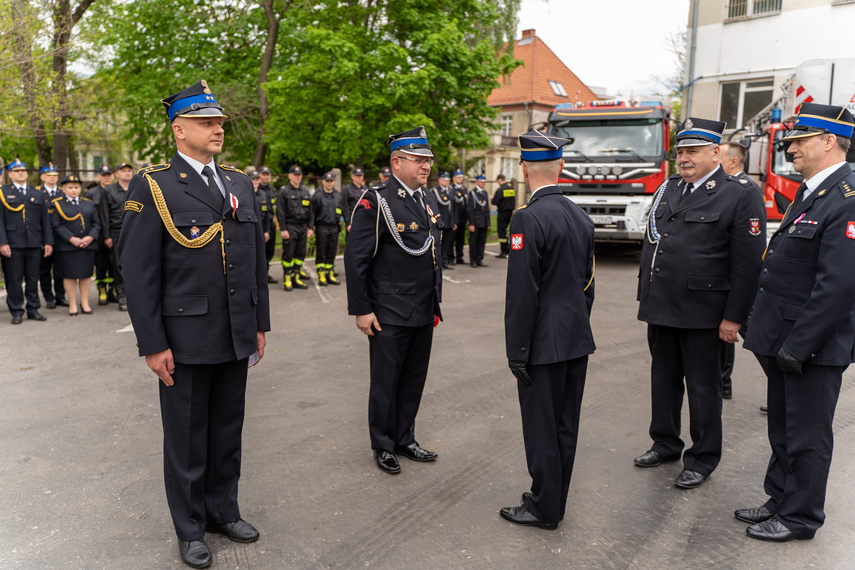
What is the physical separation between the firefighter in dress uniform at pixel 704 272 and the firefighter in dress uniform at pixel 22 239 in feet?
25.9

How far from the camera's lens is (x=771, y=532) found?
3.53 m

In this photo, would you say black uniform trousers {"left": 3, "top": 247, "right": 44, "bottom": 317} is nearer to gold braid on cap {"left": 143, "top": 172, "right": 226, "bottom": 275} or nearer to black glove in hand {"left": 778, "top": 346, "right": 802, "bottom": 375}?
gold braid on cap {"left": 143, "top": 172, "right": 226, "bottom": 275}

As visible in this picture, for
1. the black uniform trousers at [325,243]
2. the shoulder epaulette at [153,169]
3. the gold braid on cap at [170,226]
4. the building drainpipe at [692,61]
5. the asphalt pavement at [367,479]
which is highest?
the building drainpipe at [692,61]

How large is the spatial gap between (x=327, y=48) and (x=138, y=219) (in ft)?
51.7

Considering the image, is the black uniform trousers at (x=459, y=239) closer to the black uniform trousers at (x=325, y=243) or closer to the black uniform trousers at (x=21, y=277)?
the black uniform trousers at (x=325, y=243)

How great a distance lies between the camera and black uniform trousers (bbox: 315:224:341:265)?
1185cm

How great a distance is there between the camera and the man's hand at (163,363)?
3152 mm

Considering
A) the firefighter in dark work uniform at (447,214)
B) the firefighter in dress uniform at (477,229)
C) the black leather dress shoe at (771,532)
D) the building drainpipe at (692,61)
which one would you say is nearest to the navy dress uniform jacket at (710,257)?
the black leather dress shoe at (771,532)

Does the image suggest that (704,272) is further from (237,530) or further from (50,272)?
(50,272)

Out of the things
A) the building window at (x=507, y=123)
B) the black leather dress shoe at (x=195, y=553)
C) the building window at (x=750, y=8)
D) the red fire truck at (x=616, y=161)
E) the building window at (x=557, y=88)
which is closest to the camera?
the black leather dress shoe at (x=195, y=553)

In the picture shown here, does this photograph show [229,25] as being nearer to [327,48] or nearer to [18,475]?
[327,48]

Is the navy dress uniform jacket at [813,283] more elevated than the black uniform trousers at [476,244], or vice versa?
the navy dress uniform jacket at [813,283]

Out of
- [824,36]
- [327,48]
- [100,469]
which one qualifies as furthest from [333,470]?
[824,36]

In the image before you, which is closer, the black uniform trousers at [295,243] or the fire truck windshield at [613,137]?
the black uniform trousers at [295,243]
